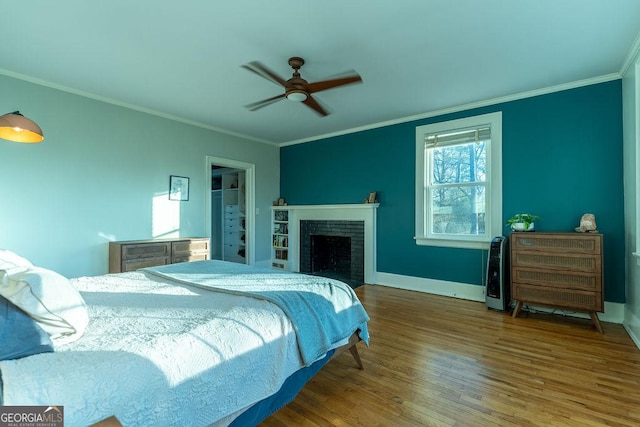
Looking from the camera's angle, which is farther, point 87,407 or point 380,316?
point 380,316

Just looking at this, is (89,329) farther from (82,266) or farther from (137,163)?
(137,163)

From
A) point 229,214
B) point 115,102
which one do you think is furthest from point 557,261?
point 229,214

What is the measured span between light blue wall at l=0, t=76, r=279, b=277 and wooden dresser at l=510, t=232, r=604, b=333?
4.39m

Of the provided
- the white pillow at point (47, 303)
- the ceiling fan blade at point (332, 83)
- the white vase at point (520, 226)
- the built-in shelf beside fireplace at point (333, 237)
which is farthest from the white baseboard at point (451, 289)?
the white pillow at point (47, 303)

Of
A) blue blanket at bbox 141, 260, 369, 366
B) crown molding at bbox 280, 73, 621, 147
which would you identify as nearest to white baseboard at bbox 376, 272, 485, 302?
crown molding at bbox 280, 73, 621, 147

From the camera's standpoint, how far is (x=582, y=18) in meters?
2.23

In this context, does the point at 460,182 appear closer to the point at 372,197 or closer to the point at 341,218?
the point at 372,197

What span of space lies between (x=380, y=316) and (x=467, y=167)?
2.35m

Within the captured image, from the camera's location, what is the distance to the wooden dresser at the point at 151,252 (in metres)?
3.59

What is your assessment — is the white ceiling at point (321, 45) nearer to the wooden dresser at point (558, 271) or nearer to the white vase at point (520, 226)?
the white vase at point (520, 226)

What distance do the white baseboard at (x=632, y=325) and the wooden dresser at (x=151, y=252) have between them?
4809 millimetres

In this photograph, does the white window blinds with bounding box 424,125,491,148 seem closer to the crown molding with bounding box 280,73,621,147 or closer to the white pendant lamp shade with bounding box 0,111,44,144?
the crown molding with bounding box 280,73,621,147

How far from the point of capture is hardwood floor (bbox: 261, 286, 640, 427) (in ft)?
5.50

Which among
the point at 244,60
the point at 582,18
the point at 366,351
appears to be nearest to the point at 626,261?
the point at 582,18
